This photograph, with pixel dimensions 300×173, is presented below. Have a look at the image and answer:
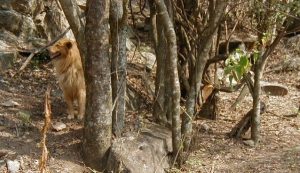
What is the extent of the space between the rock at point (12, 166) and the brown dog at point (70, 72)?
5.06 ft

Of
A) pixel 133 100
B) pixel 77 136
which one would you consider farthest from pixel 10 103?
pixel 133 100

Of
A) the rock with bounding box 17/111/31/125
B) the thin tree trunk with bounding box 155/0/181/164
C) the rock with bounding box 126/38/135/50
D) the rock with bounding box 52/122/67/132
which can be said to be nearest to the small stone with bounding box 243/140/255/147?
the thin tree trunk with bounding box 155/0/181/164

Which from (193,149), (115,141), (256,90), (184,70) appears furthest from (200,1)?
(115,141)

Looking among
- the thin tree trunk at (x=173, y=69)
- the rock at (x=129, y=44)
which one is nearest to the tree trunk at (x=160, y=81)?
the thin tree trunk at (x=173, y=69)

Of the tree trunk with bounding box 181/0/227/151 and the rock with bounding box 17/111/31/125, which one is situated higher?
the tree trunk with bounding box 181/0/227/151

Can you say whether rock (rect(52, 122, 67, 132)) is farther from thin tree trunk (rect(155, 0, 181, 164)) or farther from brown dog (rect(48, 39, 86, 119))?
thin tree trunk (rect(155, 0, 181, 164))

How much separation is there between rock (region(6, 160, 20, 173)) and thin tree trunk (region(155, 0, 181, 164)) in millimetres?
1769

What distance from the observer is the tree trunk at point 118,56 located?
5.50m

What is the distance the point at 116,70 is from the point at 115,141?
0.86 m

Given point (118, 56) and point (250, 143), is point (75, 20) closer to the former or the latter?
point (118, 56)

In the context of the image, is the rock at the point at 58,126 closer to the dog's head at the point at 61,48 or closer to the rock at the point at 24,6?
the dog's head at the point at 61,48

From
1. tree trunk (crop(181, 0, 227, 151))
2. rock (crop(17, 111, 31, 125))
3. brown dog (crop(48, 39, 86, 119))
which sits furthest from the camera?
brown dog (crop(48, 39, 86, 119))

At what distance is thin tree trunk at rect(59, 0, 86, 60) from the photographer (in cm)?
525

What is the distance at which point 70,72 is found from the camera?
699cm
